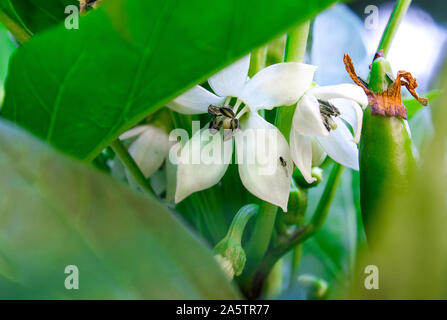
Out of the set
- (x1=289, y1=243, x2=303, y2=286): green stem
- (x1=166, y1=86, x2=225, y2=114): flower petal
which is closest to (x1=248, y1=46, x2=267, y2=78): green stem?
(x1=166, y1=86, x2=225, y2=114): flower petal

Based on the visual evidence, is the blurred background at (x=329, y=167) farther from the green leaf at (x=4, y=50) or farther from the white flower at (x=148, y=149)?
the white flower at (x=148, y=149)

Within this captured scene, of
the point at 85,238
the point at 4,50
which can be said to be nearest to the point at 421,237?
the point at 85,238

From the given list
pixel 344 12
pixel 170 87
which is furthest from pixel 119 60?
pixel 344 12

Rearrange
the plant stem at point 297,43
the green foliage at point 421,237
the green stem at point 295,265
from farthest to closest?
the green stem at point 295,265 < the plant stem at point 297,43 < the green foliage at point 421,237

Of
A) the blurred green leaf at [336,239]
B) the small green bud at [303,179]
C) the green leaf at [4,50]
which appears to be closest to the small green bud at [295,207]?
the small green bud at [303,179]

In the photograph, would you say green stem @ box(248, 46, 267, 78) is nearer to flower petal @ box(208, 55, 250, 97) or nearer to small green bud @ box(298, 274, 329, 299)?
flower petal @ box(208, 55, 250, 97)

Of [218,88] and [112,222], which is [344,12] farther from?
[112,222]

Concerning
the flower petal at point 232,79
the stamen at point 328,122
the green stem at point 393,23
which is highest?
the green stem at point 393,23
